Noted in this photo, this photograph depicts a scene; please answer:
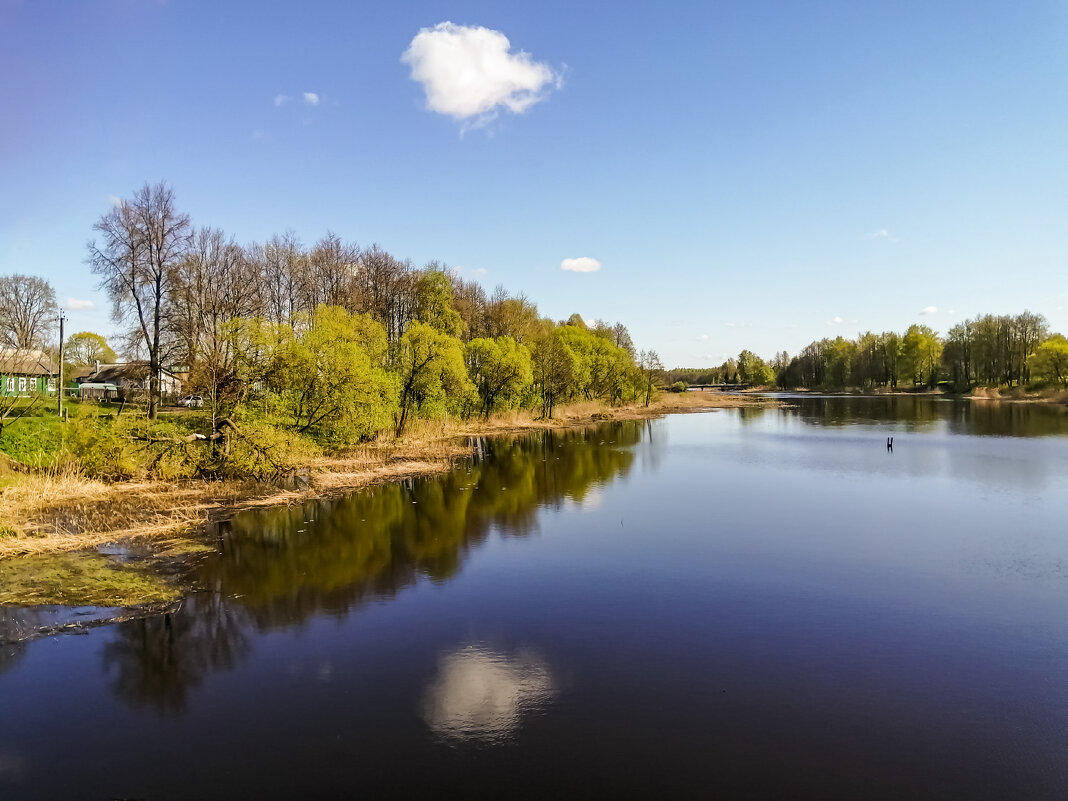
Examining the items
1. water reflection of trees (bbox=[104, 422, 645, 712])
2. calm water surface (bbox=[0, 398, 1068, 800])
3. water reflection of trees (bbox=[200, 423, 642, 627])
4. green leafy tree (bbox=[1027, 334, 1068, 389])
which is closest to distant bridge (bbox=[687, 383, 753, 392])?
green leafy tree (bbox=[1027, 334, 1068, 389])

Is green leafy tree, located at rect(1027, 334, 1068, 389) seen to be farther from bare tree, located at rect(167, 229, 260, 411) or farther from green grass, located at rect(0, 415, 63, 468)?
green grass, located at rect(0, 415, 63, 468)

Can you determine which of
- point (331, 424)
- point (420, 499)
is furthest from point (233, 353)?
point (420, 499)

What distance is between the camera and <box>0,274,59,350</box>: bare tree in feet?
182

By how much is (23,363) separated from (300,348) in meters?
41.8

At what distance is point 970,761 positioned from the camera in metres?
7.44

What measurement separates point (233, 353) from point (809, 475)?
79.3 feet

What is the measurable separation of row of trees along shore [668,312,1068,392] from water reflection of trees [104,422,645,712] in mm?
75413

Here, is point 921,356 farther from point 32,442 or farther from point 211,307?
point 32,442

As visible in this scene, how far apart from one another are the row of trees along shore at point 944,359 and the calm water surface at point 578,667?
245 feet

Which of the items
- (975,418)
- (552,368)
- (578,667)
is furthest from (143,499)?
(975,418)

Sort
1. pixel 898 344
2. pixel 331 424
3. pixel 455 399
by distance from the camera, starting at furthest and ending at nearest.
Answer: pixel 898 344, pixel 455 399, pixel 331 424

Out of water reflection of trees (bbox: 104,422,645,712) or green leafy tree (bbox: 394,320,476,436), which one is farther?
green leafy tree (bbox: 394,320,476,436)

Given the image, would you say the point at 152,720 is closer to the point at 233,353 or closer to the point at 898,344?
the point at 233,353

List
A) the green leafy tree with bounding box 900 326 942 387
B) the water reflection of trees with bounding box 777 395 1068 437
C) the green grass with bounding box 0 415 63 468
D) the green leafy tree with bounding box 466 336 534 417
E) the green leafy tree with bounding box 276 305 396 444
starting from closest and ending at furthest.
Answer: the green grass with bounding box 0 415 63 468
the green leafy tree with bounding box 276 305 396 444
the water reflection of trees with bounding box 777 395 1068 437
the green leafy tree with bounding box 466 336 534 417
the green leafy tree with bounding box 900 326 942 387
